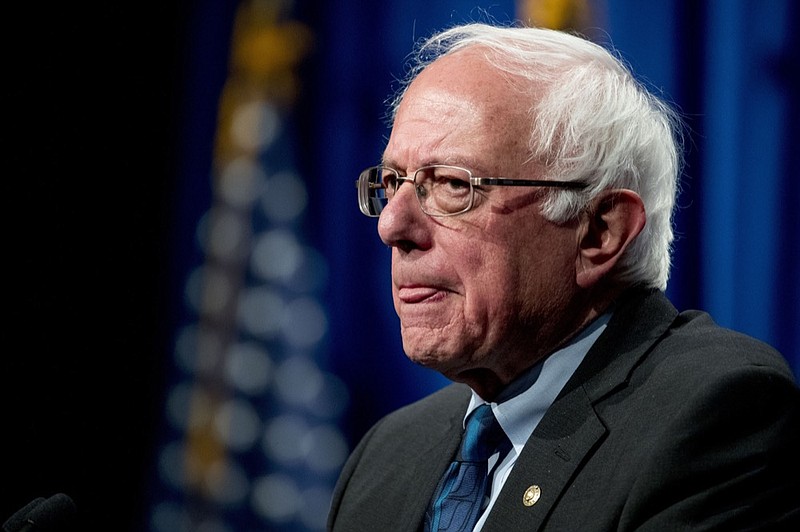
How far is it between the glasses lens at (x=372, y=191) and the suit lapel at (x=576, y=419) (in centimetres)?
60

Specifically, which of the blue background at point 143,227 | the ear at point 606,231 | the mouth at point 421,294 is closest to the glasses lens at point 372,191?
the mouth at point 421,294

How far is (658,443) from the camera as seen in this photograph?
1481 mm

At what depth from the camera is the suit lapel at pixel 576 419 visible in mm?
1645

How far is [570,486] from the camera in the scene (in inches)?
63.9

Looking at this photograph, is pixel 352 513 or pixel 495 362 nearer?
pixel 495 362

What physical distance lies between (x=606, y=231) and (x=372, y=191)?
0.55m

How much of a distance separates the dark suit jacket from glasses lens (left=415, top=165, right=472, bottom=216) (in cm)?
38

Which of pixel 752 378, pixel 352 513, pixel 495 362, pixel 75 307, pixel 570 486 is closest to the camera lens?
pixel 752 378

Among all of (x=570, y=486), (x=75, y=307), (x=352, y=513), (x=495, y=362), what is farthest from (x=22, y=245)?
(x=570, y=486)

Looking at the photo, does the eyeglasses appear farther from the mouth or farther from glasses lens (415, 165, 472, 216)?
the mouth

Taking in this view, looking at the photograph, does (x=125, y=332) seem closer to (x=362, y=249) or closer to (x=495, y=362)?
(x=362, y=249)

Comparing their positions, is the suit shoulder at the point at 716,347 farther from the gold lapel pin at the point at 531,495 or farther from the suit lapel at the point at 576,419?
the gold lapel pin at the point at 531,495

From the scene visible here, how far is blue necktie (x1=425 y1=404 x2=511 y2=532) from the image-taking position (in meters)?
1.86

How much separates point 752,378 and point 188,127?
122 inches
